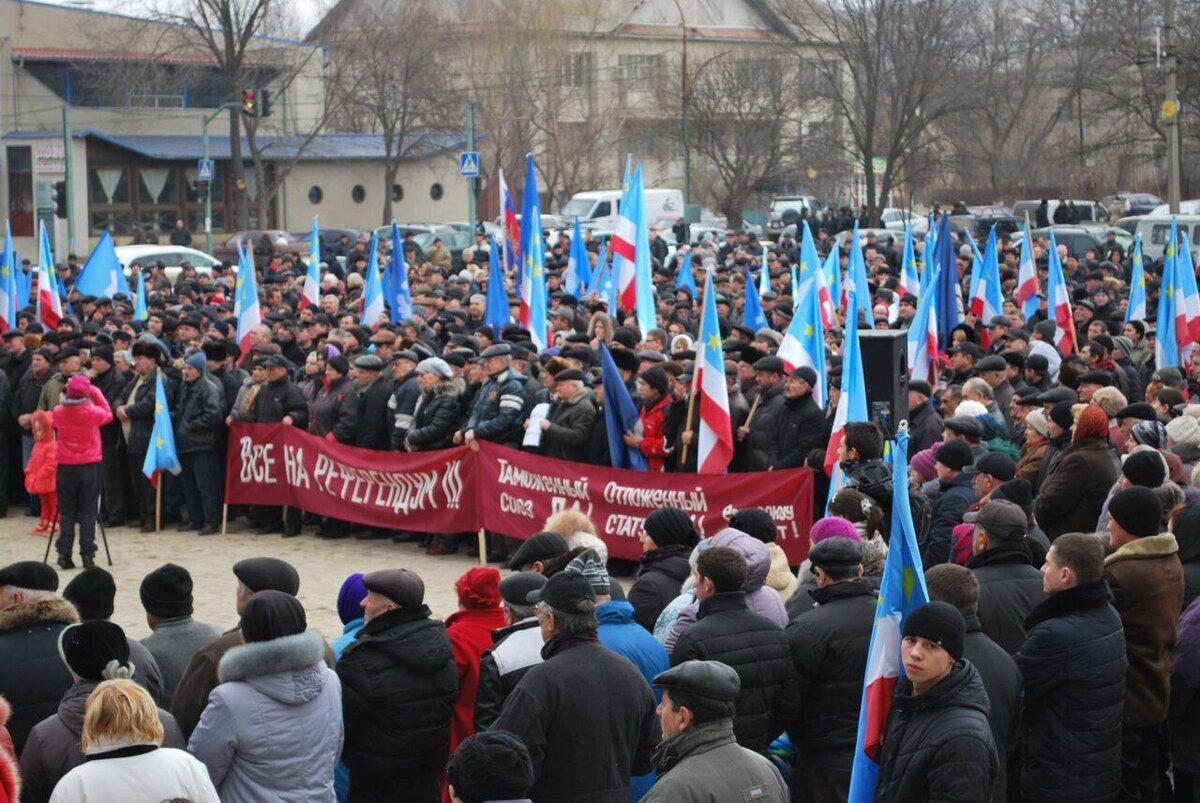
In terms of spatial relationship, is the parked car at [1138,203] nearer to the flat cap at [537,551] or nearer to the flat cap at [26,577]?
the flat cap at [537,551]

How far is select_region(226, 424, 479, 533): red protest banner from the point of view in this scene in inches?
567

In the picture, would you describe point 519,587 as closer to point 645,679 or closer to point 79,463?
point 645,679

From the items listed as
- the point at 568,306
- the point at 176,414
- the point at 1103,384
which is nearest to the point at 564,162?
the point at 568,306

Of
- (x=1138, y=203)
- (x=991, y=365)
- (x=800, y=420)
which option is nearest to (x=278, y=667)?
(x=800, y=420)

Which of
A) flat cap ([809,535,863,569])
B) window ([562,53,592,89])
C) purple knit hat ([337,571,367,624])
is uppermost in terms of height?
window ([562,53,592,89])

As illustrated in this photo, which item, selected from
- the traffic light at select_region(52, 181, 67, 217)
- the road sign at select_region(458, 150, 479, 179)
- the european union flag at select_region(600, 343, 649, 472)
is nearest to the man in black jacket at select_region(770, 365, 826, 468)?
the european union flag at select_region(600, 343, 649, 472)

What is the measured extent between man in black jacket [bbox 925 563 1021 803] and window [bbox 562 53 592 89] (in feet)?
196

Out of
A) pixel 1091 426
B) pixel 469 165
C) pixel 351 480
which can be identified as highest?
pixel 469 165

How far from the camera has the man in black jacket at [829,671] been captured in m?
6.68

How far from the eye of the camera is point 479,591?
23.7 feet

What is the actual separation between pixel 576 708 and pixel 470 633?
1.28 m

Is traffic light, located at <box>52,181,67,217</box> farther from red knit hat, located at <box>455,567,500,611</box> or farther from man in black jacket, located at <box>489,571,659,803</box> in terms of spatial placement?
man in black jacket, located at <box>489,571,659,803</box>

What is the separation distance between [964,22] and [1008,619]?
4862 cm

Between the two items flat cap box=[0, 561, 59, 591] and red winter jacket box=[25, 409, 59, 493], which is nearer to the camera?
flat cap box=[0, 561, 59, 591]
